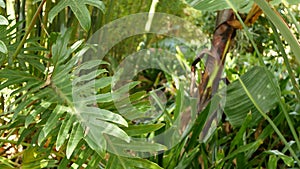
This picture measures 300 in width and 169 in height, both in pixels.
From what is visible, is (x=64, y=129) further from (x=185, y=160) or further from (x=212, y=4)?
(x=185, y=160)

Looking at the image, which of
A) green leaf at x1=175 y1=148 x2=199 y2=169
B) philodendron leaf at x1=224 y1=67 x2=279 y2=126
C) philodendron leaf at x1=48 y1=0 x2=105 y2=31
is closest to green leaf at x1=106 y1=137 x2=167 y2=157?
philodendron leaf at x1=48 y1=0 x2=105 y2=31

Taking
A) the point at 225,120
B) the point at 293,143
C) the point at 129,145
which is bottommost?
the point at 293,143

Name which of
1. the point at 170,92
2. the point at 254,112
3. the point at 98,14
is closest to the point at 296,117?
the point at 254,112

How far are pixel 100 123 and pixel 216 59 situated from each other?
58 centimetres

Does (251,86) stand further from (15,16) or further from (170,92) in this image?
(15,16)

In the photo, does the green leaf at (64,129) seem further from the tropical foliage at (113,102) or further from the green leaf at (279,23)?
the green leaf at (279,23)

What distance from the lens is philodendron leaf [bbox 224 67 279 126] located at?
1334 millimetres

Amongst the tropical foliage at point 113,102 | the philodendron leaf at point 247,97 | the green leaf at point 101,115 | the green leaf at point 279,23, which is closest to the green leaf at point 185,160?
the tropical foliage at point 113,102

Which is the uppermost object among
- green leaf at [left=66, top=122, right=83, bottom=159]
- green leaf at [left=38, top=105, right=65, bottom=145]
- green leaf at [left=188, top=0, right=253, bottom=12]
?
green leaf at [left=188, top=0, right=253, bottom=12]

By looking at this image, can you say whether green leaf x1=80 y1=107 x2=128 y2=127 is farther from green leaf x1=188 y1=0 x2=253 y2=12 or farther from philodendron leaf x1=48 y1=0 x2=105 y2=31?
green leaf x1=188 y1=0 x2=253 y2=12

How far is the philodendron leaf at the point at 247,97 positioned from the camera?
133cm

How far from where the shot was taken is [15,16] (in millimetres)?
1181

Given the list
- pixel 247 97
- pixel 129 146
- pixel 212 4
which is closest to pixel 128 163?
pixel 129 146

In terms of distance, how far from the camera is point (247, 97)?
1.36 m
